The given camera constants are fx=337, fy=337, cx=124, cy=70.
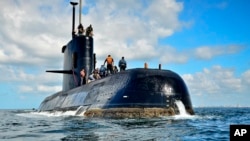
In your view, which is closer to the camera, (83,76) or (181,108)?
(181,108)

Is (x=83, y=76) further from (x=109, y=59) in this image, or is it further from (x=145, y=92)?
(x=145, y=92)

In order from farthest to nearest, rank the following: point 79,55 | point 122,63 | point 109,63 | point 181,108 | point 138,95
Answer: point 79,55, point 109,63, point 122,63, point 181,108, point 138,95

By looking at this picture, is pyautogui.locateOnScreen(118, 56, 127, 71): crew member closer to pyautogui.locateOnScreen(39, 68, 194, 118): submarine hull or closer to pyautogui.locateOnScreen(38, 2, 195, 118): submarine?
pyautogui.locateOnScreen(38, 2, 195, 118): submarine

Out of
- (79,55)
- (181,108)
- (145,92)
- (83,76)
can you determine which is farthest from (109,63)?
(181,108)

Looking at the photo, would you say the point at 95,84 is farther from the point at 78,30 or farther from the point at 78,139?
the point at 78,139

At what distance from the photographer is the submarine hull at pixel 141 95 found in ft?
57.1

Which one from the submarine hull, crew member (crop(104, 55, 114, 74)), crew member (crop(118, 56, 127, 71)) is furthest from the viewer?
crew member (crop(104, 55, 114, 74))

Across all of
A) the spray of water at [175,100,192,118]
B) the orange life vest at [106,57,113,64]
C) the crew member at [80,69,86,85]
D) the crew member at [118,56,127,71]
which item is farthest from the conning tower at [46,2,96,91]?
the spray of water at [175,100,192,118]

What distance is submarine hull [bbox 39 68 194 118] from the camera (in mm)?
17391

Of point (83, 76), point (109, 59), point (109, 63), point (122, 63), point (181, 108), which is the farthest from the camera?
point (83, 76)

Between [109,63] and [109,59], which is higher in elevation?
[109,59]

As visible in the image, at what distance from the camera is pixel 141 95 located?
705 inches

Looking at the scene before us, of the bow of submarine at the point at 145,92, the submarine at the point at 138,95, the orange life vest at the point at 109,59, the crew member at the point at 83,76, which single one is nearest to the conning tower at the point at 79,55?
the crew member at the point at 83,76

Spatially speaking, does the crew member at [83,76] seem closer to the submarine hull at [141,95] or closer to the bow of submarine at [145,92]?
the submarine hull at [141,95]
